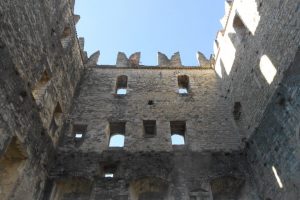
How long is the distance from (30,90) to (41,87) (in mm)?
1144

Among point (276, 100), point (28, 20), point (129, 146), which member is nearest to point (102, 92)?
point (129, 146)

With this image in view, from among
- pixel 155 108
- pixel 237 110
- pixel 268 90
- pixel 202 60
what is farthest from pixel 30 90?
pixel 202 60

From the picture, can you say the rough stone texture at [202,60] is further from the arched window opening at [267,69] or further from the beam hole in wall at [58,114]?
the beam hole in wall at [58,114]

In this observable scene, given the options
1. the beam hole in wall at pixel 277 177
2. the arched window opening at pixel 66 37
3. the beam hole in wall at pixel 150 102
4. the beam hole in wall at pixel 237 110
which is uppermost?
the arched window opening at pixel 66 37

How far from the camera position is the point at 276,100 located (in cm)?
776

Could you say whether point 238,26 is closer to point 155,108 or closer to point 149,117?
point 155,108

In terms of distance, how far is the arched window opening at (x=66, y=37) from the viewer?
11.3 metres

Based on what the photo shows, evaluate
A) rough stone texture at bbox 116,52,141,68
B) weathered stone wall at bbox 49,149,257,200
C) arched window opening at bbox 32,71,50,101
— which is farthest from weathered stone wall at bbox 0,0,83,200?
rough stone texture at bbox 116,52,141,68

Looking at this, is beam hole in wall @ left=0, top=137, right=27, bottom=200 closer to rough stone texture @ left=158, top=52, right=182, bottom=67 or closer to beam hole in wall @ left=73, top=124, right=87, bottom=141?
beam hole in wall @ left=73, top=124, right=87, bottom=141

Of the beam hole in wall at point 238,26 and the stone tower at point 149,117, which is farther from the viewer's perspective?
the beam hole in wall at point 238,26

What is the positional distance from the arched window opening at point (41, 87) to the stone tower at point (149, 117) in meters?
0.04

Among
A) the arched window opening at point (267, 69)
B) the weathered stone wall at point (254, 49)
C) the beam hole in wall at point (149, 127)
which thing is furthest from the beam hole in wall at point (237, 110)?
the beam hole in wall at point (149, 127)

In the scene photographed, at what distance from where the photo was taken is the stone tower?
7289mm

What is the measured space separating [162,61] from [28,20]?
7744mm
